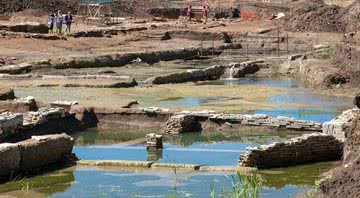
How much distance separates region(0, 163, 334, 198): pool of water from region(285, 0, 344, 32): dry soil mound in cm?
3449

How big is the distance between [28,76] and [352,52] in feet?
38.8

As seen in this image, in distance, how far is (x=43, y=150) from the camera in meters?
16.9

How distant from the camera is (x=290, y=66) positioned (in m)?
37.4

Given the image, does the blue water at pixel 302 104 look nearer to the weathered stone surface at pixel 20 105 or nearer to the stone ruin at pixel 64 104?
the stone ruin at pixel 64 104

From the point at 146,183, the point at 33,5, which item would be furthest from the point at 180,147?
the point at 33,5

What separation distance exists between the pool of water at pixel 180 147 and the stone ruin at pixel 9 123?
140 centimetres

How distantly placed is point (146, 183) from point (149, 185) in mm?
242

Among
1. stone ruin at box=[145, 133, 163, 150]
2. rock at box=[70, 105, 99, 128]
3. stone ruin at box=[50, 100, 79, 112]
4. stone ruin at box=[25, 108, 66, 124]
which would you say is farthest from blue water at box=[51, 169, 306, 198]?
stone ruin at box=[50, 100, 79, 112]

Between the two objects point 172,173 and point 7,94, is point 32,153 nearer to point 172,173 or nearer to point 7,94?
point 172,173

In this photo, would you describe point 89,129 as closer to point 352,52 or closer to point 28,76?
point 28,76

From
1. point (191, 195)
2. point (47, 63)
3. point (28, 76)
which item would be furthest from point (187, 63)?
point (191, 195)

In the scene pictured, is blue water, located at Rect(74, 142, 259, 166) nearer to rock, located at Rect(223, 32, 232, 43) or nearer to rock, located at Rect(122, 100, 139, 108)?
rock, located at Rect(122, 100, 139, 108)

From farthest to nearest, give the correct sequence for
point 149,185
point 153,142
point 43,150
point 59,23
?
1. point 59,23
2. point 153,142
3. point 43,150
4. point 149,185

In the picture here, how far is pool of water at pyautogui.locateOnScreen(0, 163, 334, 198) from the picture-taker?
1493 centimetres
